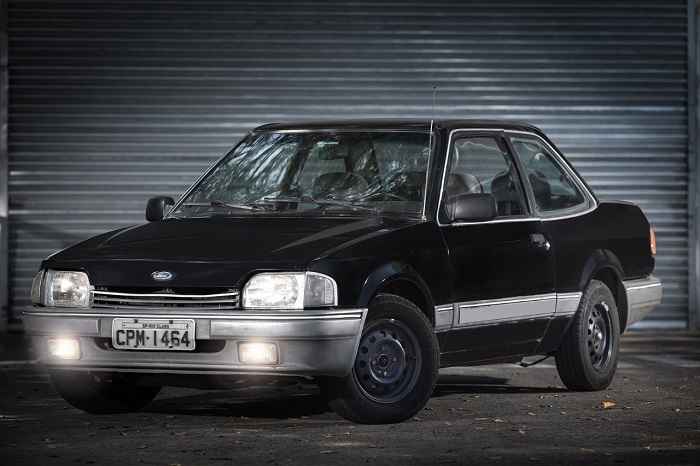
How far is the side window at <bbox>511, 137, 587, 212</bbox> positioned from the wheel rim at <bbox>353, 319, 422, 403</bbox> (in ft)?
6.36

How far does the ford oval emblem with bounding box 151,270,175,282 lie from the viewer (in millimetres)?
8680

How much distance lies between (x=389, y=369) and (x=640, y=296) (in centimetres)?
315

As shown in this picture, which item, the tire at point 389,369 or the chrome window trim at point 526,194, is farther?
the chrome window trim at point 526,194

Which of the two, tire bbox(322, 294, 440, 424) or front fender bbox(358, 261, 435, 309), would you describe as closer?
front fender bbox(358, 261, 435, 309)

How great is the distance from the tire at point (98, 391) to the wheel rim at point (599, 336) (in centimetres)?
293

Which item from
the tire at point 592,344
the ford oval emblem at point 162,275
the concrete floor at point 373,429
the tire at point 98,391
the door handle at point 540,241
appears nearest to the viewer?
the concrete floor at point 373,429

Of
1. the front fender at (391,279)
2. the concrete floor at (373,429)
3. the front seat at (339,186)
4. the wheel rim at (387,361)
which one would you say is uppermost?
the front seat at (339,186)

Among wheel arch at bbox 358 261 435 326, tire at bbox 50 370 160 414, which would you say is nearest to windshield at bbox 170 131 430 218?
wheel arch at bbox 358 261 435 326

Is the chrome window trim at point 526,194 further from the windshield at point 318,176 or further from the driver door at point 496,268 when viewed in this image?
the windshield at point 318,176

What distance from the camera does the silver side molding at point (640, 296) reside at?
11.5 m

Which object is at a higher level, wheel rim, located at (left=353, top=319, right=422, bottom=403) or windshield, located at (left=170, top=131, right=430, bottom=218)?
windshield, located at (left=170, top=131, right=430, bottom=218)

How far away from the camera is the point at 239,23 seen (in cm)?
1723

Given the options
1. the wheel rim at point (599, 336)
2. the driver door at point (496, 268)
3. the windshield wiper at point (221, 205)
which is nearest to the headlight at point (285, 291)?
the driver door at point (496, 268)

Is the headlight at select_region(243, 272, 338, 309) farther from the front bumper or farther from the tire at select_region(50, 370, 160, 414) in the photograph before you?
the tire at select_region(50, 370, 160, 414)
